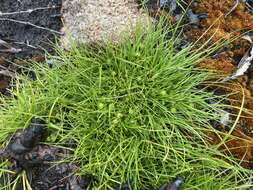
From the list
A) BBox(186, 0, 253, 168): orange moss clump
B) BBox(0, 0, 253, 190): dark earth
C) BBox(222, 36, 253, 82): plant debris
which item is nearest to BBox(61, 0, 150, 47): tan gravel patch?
BBox(0, 0, 253, 190): dark earth

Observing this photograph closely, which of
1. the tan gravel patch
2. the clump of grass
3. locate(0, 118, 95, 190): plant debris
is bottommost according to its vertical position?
locate(0, 118, 95, 190): plant debris

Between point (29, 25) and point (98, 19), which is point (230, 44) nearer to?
point (98, 19)

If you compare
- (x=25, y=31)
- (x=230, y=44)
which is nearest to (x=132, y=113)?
(x=230, y=44)

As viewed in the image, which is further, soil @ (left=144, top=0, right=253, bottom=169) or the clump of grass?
soil @ (left=144, top=0, right=253, bottom=169)

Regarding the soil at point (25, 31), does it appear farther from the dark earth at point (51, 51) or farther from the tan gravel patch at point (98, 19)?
the tan gravel patch at point (98, 19)

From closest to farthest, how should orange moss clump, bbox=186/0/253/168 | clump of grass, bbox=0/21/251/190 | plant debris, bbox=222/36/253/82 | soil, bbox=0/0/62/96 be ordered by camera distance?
clump of grass, bbox=0/21/251/190 < orange moss clump, bbox=186/0/253/168 < plant debris, bbox=222/36/253/82 < soil, bbox=0/0/62/96

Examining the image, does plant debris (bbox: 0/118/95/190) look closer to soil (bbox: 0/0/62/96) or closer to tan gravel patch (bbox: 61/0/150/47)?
soil (bbox: 0/0/62/96)
